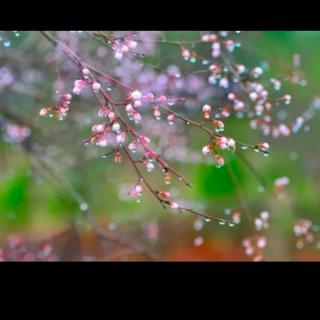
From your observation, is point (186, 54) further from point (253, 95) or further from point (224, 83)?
point (253, 95)

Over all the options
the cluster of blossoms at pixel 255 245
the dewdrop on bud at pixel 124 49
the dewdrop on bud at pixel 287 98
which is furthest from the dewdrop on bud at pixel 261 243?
the dewdrop on bud at pixel 124 49

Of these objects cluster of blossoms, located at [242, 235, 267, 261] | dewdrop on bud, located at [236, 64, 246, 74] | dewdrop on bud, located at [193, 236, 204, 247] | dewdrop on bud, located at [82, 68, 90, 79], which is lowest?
cluster of blossoms, located at [242, 235, 267, 261]

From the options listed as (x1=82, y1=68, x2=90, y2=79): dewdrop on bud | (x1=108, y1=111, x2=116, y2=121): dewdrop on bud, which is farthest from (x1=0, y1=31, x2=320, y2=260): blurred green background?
(x1=108, y1=111, x2=116, y2=121): dewdrop on bud

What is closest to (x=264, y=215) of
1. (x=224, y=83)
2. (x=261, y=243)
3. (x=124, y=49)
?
(x=261, y=243)

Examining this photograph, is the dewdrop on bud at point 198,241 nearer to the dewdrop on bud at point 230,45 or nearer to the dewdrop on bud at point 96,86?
the dewdrop on bud at point 230,45

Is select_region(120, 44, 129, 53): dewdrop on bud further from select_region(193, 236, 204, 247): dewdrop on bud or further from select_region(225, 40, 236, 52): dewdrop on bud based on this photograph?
select_region(193, 236, 204, 247): dewdrop on bud

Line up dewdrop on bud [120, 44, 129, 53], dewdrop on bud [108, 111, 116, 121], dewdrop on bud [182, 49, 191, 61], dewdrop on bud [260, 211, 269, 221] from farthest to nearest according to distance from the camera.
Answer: dewdrop on bud [260, 211, 269, 221] < dewdrop on bud [182, 49, 191, 61] < dewdrop on bud [120, 44, 129, 53] < dewdrop on bud [108, 111, 116, 121]

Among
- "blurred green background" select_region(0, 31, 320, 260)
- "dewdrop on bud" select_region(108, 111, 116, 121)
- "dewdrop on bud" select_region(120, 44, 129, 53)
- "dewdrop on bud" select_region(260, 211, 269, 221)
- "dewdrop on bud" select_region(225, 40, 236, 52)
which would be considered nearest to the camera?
"dewdrop on bud" select_region(108, 111, 116, 121)

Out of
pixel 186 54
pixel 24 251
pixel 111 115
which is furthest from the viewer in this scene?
pixel 24 251
